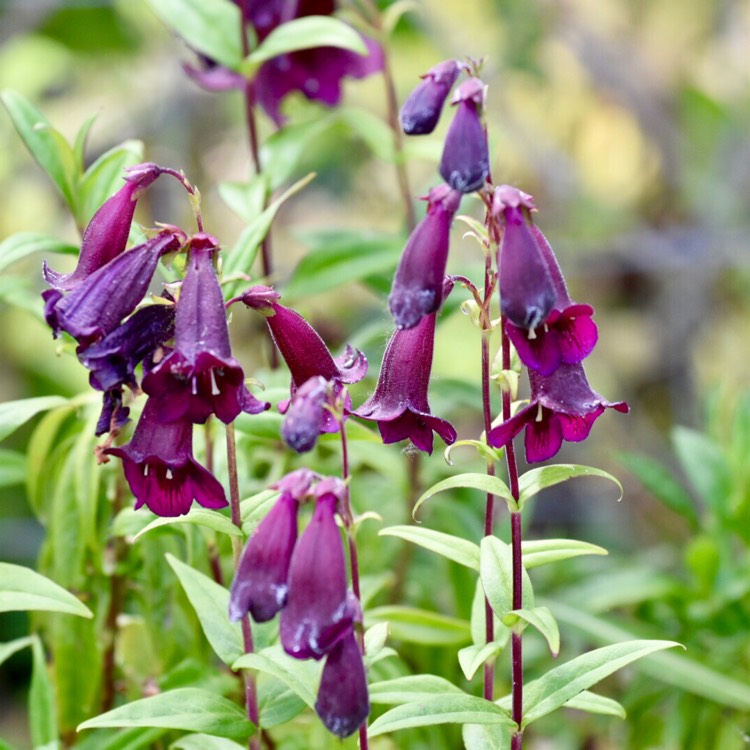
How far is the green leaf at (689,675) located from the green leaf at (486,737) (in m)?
0.49

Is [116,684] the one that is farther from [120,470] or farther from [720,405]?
[720,405]

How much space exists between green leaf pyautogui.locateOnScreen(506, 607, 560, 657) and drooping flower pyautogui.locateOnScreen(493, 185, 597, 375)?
0.20m

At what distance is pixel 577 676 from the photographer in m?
0.90

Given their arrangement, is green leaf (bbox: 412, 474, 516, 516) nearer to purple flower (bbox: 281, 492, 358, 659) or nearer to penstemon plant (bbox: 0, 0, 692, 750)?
penstemon plant (bbox: 0, 0, 692, 750)

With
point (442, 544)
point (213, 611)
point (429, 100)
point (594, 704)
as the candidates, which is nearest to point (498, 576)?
point (442, 544)

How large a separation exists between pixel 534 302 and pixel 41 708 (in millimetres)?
707

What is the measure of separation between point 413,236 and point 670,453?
220 centimetres

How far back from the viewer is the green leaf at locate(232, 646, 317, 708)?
0.88 meters

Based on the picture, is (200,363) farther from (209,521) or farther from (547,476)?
(547,476)

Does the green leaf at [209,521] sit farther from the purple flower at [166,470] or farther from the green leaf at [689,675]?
the green leaf at [689,675]

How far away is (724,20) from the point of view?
2.89 meters

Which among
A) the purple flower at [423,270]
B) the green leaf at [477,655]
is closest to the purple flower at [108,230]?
the purple flower at [423,270]

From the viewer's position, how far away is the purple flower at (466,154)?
30.2 inches

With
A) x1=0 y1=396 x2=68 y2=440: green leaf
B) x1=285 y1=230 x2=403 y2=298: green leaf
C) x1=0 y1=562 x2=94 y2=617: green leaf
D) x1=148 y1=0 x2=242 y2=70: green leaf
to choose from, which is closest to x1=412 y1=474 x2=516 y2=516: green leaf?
x1=0 y1=562 x2=94 y2=617: green leaf
